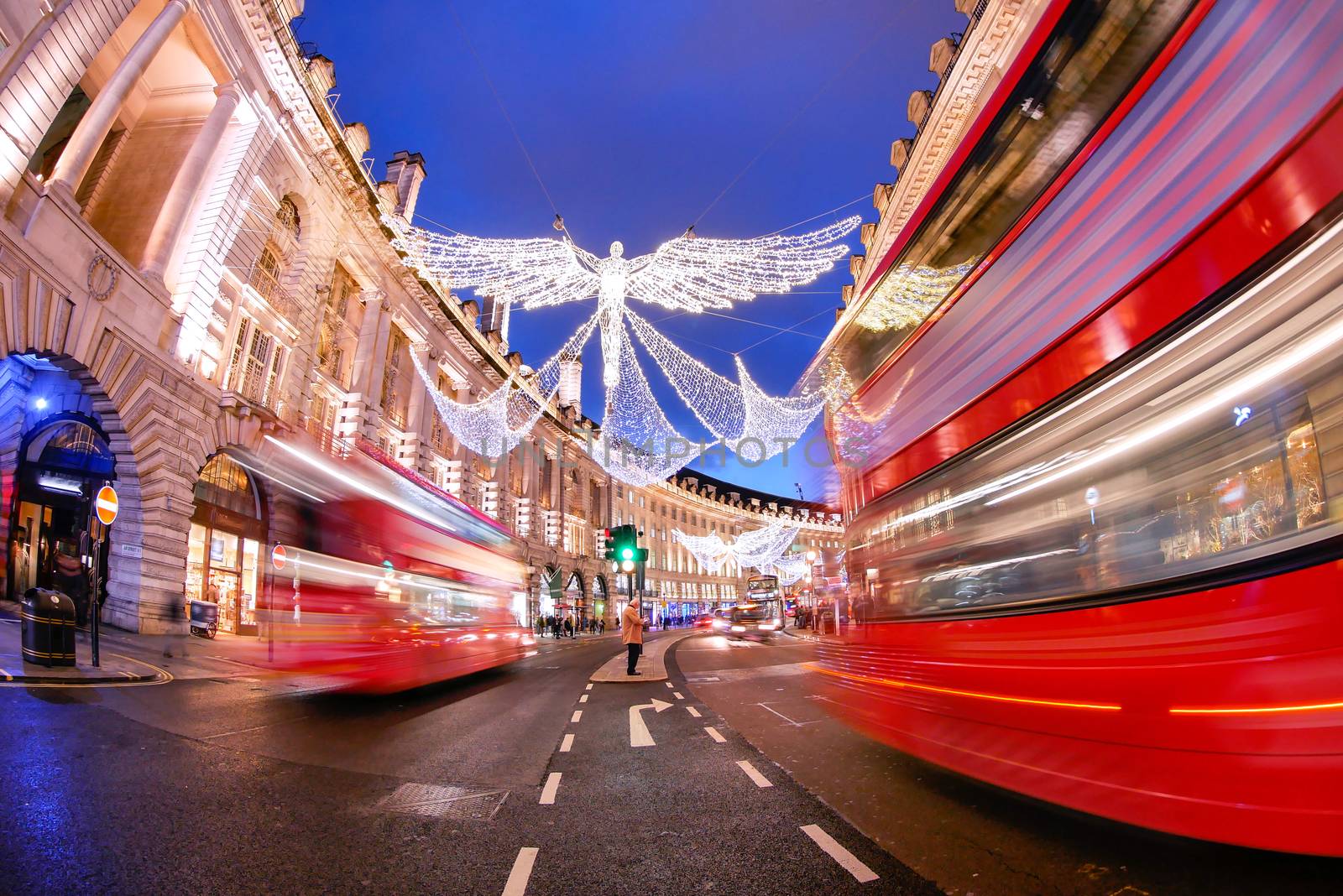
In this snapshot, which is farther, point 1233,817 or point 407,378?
point 407,378

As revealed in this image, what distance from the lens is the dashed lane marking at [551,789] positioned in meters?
4.72

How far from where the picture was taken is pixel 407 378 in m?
35.2

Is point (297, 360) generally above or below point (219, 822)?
above

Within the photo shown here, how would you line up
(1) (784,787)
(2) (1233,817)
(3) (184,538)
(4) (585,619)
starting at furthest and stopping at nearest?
(4) (585,619) < (3) (184,538) < (1) (784,787) < (2) (1233,817)

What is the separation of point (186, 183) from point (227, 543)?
1189 cm

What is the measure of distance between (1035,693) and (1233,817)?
1181 millimetres

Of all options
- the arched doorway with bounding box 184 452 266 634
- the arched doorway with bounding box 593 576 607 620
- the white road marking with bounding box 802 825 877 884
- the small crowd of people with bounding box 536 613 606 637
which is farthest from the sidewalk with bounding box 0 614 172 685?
the arched doorway with bounding box 593 576 607 620

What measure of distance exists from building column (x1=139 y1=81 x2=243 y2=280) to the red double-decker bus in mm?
20139

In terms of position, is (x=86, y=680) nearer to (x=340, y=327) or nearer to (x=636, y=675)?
(x=636, y=675)

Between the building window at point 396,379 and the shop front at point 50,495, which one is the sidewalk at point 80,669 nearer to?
the shop front at point 50,495

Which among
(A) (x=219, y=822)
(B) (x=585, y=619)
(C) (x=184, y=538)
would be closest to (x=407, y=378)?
(C) (x=184, y=538)

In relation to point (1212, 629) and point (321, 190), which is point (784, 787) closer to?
point (1212, 629)

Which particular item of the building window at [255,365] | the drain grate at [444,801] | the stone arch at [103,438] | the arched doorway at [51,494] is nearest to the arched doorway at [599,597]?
the building window at [255,365]

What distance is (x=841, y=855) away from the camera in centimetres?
351
